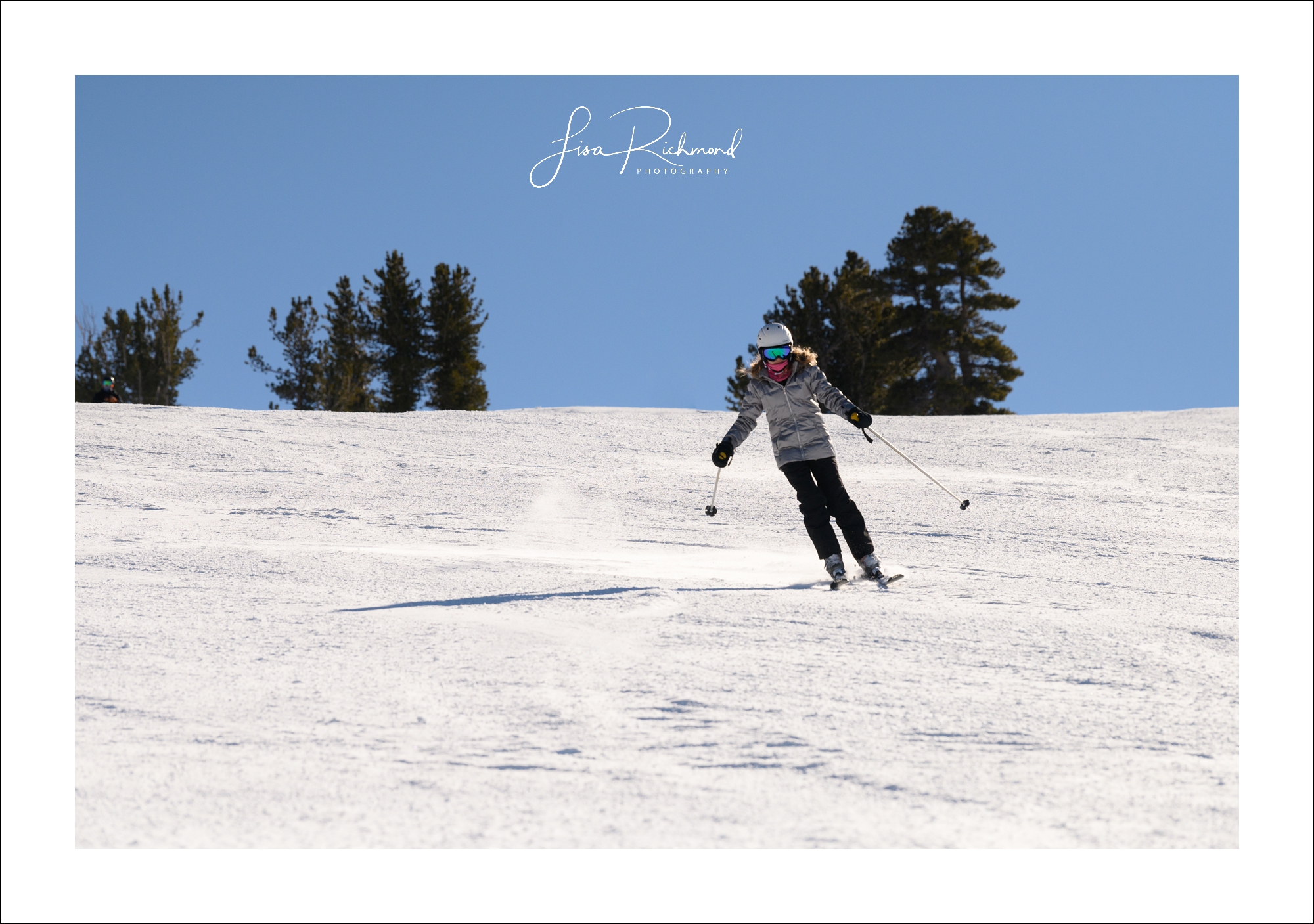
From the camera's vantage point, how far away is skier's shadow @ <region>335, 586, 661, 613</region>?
5148 millimetres

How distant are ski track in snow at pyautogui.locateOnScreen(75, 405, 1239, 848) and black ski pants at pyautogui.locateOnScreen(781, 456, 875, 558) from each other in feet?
1.12

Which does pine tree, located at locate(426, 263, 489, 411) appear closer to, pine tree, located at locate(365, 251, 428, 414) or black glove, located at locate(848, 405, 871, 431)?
pine tree, located at locate(365, 251, 428, 414)

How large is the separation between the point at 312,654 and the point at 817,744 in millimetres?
2338

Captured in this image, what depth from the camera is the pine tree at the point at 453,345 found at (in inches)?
1459

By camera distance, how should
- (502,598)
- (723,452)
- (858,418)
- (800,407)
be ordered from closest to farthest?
(502,598) → (858,418) → (800,407) → (723,452)

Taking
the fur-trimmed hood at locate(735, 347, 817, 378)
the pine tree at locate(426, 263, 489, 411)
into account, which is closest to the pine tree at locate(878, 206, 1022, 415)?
the pine tree at locate(426, 263, 489, 411)

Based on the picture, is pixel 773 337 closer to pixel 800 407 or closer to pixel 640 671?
pixel 800 407

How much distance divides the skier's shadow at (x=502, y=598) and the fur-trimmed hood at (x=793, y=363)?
1.52m

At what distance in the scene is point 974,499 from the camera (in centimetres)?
872

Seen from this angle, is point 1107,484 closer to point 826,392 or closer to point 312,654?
point 826,392

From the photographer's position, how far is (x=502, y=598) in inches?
210

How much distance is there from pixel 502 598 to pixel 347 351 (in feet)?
120

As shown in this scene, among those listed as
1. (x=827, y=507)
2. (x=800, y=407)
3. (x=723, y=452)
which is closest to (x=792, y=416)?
(x=800, y=407)

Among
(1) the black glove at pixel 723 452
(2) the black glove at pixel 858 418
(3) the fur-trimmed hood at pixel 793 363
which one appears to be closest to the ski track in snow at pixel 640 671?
(1) the black glove at pixel 723 452
